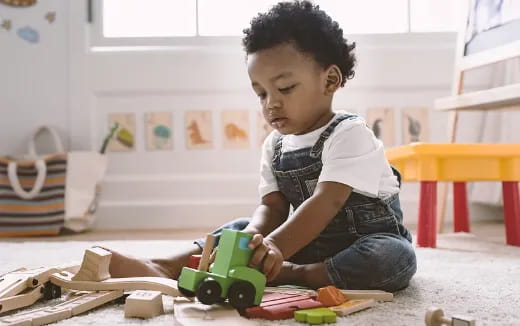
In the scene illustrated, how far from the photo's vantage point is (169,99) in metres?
2.12

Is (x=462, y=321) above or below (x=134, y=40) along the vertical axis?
below

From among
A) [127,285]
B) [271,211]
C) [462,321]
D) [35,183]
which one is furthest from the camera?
[35,183]

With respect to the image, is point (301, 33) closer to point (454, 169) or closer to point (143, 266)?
point (143, 266)

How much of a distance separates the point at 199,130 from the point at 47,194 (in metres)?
0.54

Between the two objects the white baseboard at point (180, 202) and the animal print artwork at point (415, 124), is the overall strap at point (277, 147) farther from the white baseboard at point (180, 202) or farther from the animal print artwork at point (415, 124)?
the animal print artwork at point (415, 124)

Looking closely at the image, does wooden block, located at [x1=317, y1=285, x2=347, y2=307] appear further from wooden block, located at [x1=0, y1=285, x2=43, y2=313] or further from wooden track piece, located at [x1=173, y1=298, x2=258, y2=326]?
wooden block, located at [x1=0, y1=285, x2=43, y2=313]

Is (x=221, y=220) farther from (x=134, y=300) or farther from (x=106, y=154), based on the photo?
(x=134, y=300)

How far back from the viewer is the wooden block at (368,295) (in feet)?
2.53

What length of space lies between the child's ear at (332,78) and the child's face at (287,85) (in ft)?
0.04

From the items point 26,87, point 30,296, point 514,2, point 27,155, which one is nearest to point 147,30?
point 26,87

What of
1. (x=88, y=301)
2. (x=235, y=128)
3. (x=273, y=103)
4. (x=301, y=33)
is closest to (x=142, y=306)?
(x=88, y=301)

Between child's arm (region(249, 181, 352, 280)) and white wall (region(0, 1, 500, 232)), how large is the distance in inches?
50.6

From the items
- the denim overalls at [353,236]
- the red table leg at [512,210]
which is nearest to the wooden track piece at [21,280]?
the denim overalls at [353,236]

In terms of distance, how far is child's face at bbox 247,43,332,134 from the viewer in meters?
0.87
